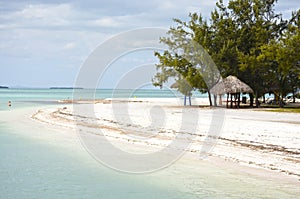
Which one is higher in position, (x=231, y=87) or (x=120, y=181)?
(x=231, y=87)

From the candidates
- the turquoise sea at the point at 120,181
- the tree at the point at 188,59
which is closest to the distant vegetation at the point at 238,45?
the tree at the point at 188,59

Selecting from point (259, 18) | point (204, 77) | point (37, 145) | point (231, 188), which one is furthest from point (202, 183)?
point (259, 18)

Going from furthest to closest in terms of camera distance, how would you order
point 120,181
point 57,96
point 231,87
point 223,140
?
point 57,96 → point 231,87 → point 223,140 → point 120,181

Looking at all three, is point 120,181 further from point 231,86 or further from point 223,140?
point 231,86

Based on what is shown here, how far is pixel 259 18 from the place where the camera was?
102 ft

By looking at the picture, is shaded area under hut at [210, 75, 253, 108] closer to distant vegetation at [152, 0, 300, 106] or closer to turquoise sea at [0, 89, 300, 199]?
distant vegetation at [152, 0, 300, 106]

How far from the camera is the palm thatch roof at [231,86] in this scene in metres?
28.9

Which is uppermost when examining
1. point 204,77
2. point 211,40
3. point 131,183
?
point 211,40

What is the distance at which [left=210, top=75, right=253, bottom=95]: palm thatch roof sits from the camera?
2889 cm

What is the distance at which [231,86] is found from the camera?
29.1 m

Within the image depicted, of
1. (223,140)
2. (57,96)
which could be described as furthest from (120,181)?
(57,96)

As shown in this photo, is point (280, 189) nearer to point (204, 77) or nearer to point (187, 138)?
point (187, 138)

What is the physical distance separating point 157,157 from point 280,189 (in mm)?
4505

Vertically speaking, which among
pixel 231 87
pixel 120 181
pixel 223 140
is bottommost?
pixel 120 181
